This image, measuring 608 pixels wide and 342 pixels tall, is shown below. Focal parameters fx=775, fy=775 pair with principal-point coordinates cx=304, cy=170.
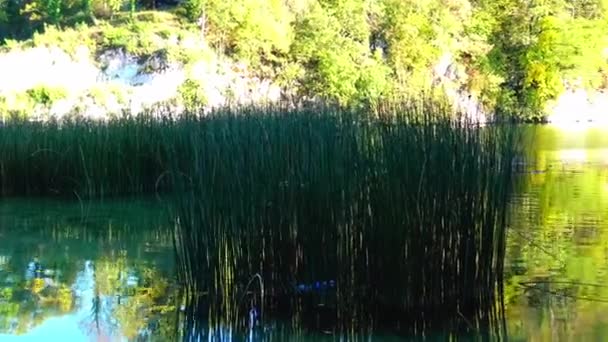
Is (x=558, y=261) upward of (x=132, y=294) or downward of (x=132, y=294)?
upward

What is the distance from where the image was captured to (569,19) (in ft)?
105

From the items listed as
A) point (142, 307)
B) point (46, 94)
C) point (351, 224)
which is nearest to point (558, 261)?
point (351, 224)

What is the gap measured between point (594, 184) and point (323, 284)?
676cm

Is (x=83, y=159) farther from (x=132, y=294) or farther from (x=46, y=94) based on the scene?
(x=46, y=94)

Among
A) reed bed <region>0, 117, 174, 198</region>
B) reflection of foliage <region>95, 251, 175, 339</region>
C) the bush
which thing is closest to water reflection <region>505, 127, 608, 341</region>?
reflection of foliage <region>95, 251, 175, 339</region>

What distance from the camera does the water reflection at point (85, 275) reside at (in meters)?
3.91

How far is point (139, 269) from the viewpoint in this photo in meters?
5.14

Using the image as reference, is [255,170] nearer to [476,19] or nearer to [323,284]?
[323,284]

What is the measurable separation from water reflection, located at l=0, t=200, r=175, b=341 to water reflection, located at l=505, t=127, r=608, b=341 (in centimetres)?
181

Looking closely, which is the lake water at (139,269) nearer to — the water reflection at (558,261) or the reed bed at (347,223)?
the water reflection at (558,261)

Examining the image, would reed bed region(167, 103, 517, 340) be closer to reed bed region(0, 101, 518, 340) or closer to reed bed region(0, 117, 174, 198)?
reed bed region(0, 101, 518, 340)

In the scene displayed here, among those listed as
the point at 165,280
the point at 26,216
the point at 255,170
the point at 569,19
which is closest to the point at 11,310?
the point at 165,280

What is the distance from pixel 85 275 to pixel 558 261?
3050 mm

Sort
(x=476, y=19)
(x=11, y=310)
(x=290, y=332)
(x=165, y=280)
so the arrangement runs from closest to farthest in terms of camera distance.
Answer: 1. (x=290, y=332)
2. (x=11, y=310)
3. (x=165, y=280)
4. (x=476, y=19)
